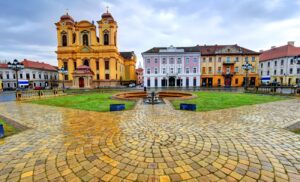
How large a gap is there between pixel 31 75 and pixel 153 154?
6742 centimetres

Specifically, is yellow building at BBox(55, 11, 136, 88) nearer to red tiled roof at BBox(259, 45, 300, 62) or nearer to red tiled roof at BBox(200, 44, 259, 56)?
red tiled roof at BBox(200, 44, 259, 56)

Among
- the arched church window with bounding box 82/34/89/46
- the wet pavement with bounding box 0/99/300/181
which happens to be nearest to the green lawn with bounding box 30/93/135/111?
the wet pavement with bounding box 0/99/300/181

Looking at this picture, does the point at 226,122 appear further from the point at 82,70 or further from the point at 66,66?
the point at 66,66

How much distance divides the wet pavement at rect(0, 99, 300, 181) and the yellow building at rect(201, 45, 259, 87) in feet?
129

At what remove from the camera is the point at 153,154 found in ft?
11.6

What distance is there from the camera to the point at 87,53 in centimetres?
4375

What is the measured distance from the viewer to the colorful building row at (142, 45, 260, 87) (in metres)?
40.6

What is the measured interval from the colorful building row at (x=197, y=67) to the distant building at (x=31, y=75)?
45328 millimetres

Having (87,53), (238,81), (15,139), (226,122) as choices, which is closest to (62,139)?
(15,139)

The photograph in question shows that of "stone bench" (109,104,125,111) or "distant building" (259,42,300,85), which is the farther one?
"distant building" (259,42,300,85)

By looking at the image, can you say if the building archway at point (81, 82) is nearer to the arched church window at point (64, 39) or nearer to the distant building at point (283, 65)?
the arched church window at point (64, 39)

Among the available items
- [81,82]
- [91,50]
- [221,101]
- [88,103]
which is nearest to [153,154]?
[88,103]

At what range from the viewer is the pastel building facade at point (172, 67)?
40.8 m

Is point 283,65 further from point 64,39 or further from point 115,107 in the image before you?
point 64,39
